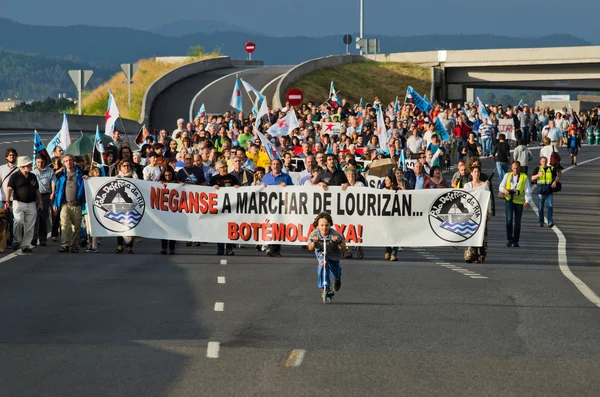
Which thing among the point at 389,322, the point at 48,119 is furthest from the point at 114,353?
the point at 48,119

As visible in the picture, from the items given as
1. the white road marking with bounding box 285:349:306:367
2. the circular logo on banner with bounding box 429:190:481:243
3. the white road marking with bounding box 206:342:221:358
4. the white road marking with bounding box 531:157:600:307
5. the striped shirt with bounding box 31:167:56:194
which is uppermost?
the striped shirt with bounding box 31:167:56:194

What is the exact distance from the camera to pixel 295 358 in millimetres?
11195

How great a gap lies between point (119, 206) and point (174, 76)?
53.7 metres

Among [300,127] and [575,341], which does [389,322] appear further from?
[300,127]

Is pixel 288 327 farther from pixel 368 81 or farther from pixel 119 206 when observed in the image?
pixel 368 81

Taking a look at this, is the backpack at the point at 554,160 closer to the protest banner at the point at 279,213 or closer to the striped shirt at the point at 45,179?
the protest banner at the point at 279,213

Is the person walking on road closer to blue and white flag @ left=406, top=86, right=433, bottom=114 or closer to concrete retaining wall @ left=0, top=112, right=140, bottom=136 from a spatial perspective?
blue and white flag @ left=406, top=86, right=433, bottom=114

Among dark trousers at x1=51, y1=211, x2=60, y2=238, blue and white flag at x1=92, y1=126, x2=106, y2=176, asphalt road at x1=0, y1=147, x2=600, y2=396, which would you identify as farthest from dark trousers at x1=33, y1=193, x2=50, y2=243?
blue and white flag at x1=92, y1=126, x2=106, y2=176

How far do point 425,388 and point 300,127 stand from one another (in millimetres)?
26693

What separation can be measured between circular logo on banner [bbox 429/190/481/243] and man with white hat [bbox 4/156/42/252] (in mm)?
6692

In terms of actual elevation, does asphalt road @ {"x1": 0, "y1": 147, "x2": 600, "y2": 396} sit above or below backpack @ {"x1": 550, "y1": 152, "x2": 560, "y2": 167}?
below

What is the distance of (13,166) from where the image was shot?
21094 millimetres

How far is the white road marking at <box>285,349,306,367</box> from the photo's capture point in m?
10.9

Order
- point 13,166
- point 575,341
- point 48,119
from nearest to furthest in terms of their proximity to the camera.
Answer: point 575,341
point 13,166
point 48,119
